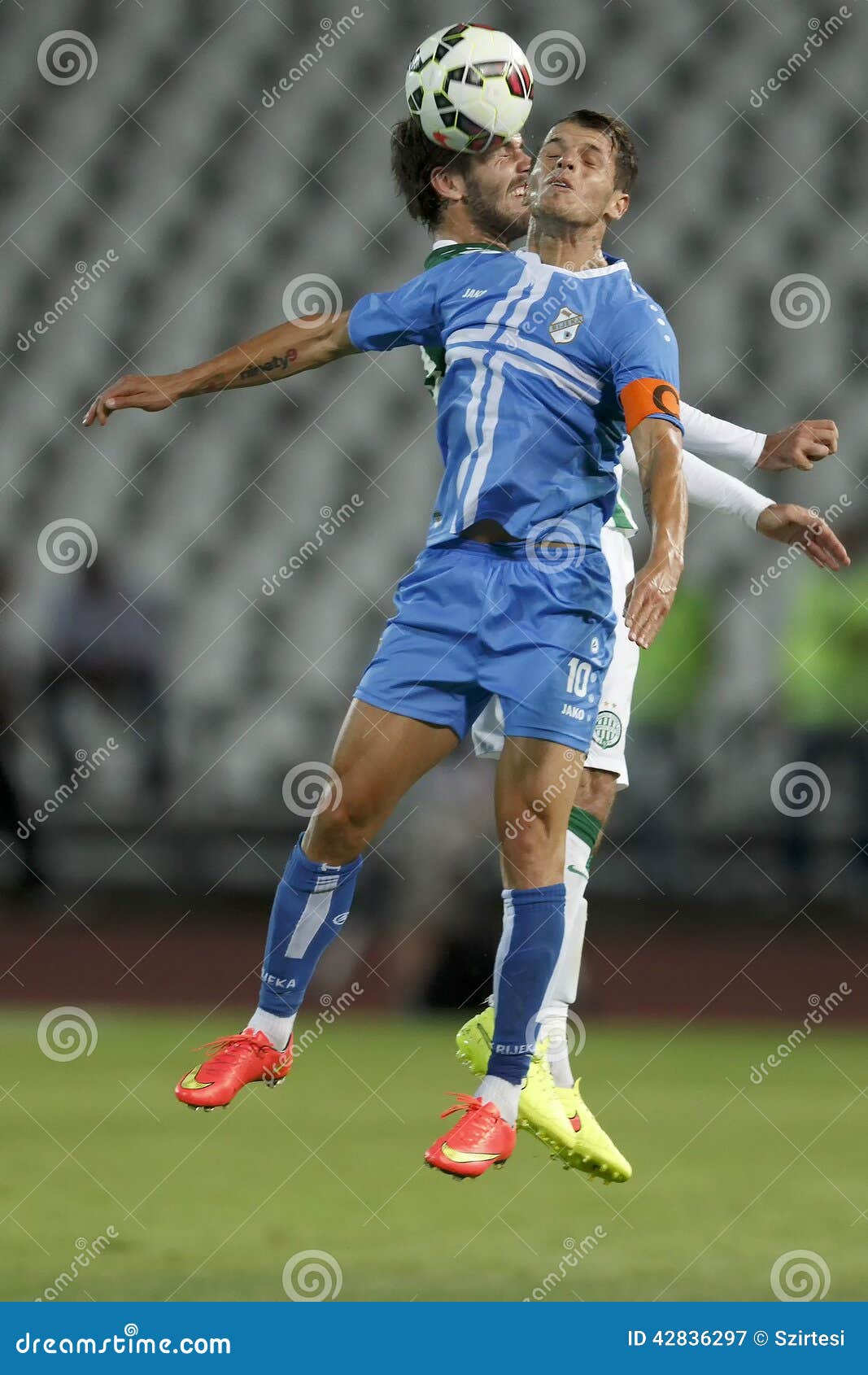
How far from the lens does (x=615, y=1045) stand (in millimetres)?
7746

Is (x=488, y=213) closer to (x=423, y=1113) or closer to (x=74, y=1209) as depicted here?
(x=74, y=1209)

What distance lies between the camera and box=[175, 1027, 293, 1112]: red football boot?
3402 mm

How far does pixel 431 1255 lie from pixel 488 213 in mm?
2382

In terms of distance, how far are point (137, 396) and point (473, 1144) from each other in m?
1.53

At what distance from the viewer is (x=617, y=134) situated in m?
3.53

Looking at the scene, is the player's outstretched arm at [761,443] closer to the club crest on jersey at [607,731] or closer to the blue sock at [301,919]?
the club crest on jersey at [607,731]

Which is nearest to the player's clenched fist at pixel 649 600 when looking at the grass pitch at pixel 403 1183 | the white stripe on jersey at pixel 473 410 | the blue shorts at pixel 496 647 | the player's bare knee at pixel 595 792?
the blue shorts at pixel 496 647

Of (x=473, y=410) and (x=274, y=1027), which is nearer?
(x=473, y=410)

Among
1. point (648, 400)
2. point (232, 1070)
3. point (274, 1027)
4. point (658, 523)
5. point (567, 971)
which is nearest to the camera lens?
point (658, 523)

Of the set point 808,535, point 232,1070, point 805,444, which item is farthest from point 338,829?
point 805,444

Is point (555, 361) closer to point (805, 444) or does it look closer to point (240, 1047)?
point (805, 444)

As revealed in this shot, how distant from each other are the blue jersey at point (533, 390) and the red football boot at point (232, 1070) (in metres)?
1.04

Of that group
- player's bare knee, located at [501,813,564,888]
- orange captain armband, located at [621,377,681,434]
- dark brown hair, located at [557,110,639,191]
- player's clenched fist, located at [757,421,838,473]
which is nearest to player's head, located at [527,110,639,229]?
dark brown hair, located at [557,110,639,191]

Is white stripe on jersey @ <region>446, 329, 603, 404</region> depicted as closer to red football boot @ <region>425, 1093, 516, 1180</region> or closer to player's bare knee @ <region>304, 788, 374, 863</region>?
player's bare knee @ <region>304, 788, 374, 863</region>
